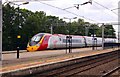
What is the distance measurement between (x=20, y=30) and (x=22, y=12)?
12896 millimetres

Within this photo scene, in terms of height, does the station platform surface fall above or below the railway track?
above

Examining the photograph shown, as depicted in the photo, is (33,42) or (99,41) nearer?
(33,42)

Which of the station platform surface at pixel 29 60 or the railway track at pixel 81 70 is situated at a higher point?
the station platform surface at pixel 29 60

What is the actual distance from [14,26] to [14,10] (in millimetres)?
7136

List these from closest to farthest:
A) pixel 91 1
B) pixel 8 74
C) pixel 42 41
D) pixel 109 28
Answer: pixel 8 74, pixel 91 1, pixel 42 41, pixel 109 28

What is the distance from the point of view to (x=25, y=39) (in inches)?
2741

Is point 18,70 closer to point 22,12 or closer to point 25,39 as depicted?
point 25,39

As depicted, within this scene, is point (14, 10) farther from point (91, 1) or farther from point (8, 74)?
point (8, 74)

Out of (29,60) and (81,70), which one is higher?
(29,60)

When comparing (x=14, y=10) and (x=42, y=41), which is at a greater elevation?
(x=14, y=10)

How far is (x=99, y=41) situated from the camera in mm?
76688

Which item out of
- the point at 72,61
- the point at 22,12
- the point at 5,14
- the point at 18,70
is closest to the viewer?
the point at 18,70

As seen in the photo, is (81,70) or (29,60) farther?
(29,60)

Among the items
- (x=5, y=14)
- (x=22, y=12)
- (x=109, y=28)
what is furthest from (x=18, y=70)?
(x=109, y=28)
